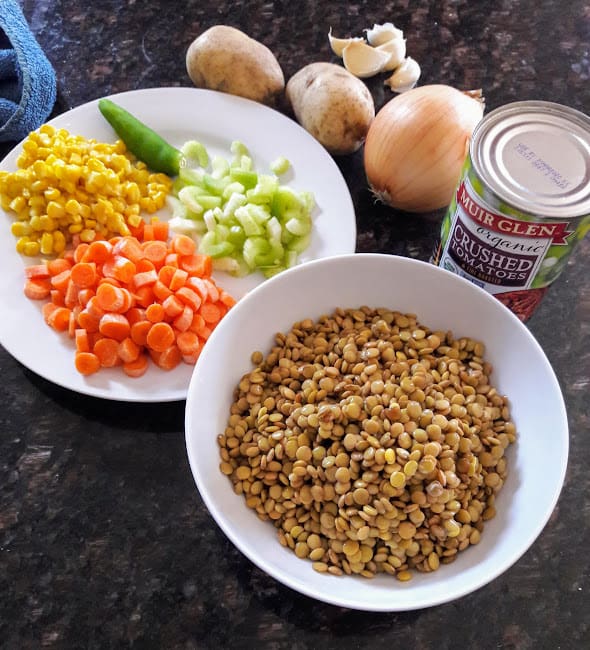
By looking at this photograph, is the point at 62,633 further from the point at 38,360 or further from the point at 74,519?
the point at 38,360

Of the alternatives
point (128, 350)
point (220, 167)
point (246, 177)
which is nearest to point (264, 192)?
point (246, 177)

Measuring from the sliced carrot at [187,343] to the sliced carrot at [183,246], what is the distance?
8.7 inches

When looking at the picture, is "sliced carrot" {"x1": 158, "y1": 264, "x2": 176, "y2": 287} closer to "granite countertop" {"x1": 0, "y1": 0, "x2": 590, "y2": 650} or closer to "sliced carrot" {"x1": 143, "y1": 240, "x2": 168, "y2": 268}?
"sliced carrot" {"x1": 143, "y1": 240, "x2": 168, "y2": 268}

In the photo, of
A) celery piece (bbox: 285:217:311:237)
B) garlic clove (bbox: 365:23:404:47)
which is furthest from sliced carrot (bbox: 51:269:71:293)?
garlic clove (bbox: 365:23:404:47)

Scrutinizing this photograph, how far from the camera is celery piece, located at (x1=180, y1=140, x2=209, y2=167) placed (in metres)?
1.65

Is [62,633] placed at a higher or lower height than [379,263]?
lower

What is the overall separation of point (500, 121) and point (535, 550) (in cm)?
78

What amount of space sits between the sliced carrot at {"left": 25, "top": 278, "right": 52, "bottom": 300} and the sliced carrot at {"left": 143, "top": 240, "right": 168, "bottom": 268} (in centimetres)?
24

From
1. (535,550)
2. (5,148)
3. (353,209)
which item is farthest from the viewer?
(5,148)

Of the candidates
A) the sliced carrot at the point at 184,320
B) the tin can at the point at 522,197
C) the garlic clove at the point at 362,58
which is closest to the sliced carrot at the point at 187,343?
the sliced carrot at the point at 184,320

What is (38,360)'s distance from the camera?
4.33 feet

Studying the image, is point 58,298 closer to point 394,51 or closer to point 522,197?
point 522,197

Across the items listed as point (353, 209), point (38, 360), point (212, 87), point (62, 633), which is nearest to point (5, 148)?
point (212, 87)

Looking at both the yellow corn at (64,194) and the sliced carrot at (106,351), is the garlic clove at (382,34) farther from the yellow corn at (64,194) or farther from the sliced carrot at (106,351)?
the sliced carrot at (106,351)
